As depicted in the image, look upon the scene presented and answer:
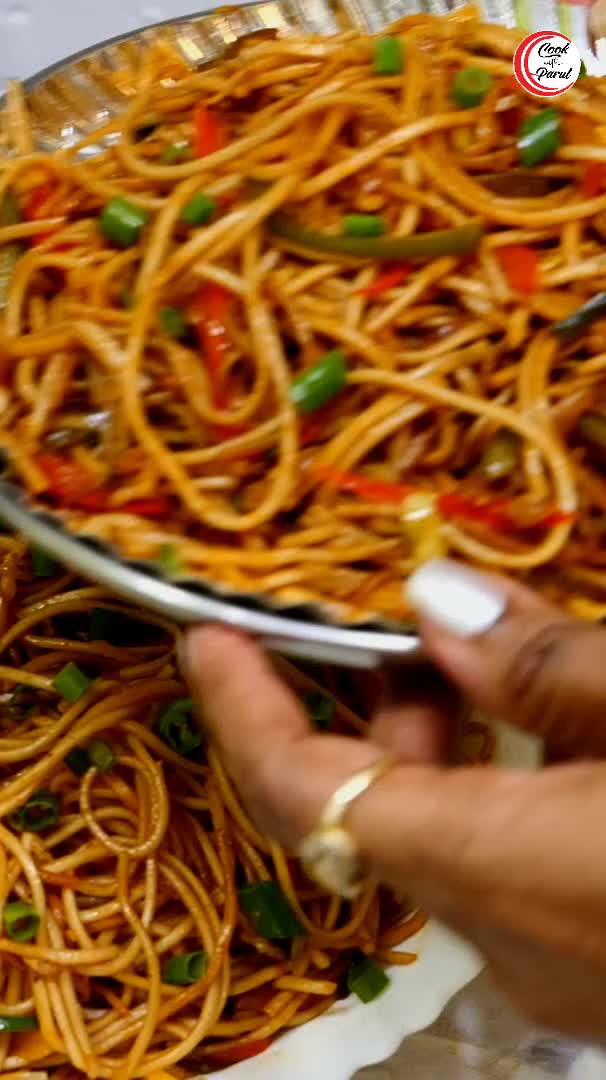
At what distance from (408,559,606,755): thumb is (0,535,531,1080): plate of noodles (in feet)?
1.95

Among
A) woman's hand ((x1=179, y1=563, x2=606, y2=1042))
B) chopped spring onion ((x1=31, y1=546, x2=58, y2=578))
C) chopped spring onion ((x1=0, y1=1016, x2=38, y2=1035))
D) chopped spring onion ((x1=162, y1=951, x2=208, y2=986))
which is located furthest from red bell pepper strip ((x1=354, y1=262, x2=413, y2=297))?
chopped spring onion ((x1=0, y1=1016, x2=38, y2=1035))

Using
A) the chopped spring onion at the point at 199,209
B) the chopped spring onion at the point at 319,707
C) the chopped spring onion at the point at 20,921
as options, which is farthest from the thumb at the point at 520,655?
the chopped spring onion at the point at 20,921

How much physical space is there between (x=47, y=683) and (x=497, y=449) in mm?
740

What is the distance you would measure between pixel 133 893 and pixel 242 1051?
0.25 meters

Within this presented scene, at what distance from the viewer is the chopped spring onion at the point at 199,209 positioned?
103 centimetres

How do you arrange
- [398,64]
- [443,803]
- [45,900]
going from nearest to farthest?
[443,803], [398,64], [45,900]

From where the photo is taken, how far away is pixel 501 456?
99 cm

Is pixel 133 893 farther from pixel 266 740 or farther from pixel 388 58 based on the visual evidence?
pixel 388 58

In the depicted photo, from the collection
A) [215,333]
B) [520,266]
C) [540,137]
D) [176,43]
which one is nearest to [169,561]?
[215,333]

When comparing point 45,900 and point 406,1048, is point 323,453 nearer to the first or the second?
point 45,900

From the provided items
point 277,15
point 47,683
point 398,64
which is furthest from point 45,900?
point 277,15

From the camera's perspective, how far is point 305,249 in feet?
3.41

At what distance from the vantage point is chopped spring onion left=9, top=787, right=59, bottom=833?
1.38m

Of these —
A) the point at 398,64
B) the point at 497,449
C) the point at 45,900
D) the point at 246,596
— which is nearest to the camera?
the point at 246,596
